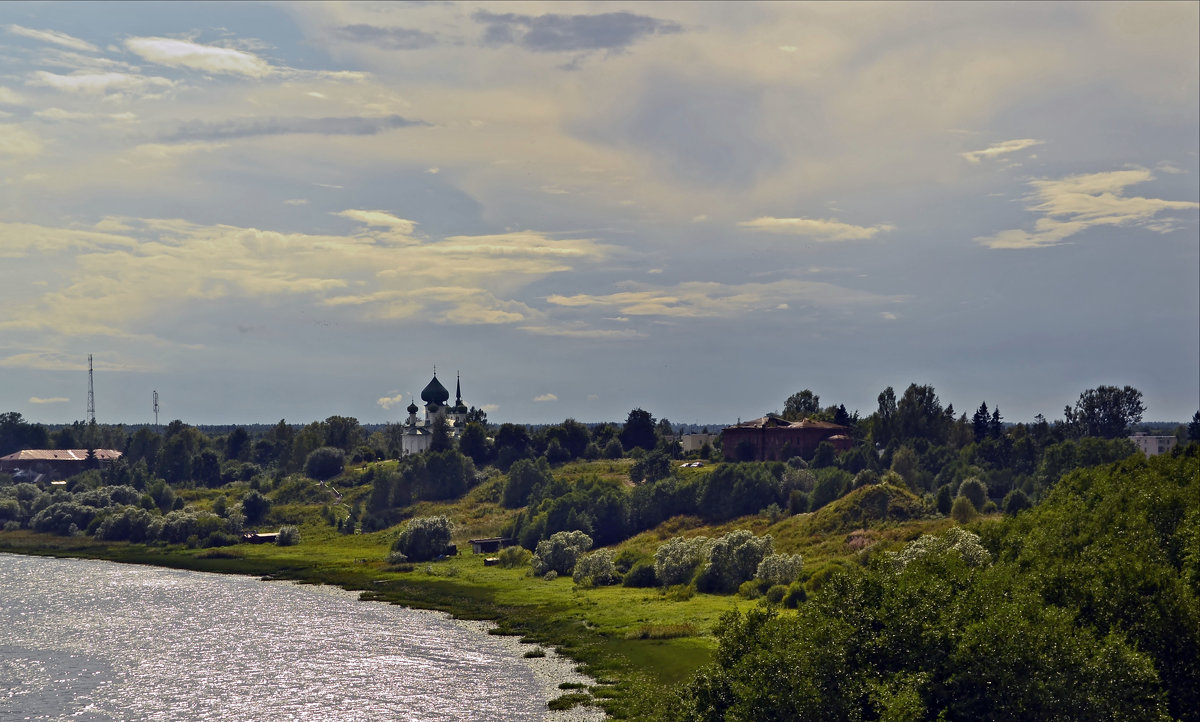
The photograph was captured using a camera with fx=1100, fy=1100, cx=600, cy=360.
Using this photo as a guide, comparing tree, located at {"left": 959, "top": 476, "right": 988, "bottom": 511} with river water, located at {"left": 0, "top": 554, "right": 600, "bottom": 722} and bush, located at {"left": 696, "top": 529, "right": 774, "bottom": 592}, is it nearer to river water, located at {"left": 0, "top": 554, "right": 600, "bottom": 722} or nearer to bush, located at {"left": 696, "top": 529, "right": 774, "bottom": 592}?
bush, located at {"left": 696, "top": 529, "right": 774, "bottom": 592}

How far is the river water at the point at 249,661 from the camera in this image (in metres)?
68.9

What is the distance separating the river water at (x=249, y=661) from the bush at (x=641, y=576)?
2363 centimetres

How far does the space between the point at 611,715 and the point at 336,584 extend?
71417 millimetres

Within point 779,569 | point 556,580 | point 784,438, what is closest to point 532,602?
point 556,580

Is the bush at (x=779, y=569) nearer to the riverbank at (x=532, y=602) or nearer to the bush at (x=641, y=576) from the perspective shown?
the riverbank at (x=532, y=602)

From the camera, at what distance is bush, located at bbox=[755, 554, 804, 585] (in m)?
103

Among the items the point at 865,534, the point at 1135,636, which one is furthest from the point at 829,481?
the point at 1135,636

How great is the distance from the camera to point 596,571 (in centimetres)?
12369

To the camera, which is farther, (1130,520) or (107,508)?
(107,508)

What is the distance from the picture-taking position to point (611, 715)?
A: 217 ft

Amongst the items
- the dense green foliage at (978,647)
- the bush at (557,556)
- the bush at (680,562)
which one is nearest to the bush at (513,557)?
the bush at (557,556)

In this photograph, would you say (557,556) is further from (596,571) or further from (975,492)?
(975,492)

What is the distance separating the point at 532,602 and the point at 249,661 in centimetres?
3511

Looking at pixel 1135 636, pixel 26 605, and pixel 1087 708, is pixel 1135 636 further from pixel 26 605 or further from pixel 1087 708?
pixel 26 605
